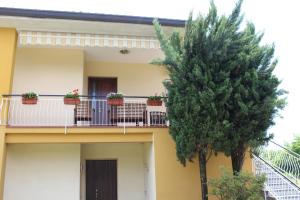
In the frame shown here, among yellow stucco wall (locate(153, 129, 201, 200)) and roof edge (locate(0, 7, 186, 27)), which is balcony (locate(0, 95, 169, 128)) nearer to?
yellow stucco wall (locate(153, 129, 201, 200))

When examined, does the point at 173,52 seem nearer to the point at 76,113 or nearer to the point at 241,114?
the point at 241,114

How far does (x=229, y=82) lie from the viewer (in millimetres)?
10547

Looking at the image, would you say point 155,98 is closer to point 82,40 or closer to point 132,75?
point 82,40

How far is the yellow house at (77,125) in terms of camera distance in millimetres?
11734

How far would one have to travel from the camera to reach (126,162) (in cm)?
1459

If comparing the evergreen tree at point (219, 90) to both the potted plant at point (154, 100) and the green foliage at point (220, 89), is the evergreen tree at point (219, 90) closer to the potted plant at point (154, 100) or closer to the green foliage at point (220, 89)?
the green foliage at point (220, 89)

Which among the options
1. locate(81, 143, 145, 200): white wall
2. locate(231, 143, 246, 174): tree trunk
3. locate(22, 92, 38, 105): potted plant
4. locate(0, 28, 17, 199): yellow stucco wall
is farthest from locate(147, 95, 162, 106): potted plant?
locate(0, 28, 17, 199): yellow stucco wall

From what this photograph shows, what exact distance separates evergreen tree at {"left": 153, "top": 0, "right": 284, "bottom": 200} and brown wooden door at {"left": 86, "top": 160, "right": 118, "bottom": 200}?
182 inches

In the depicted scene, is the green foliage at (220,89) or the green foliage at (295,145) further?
the green foliage at (295,145)

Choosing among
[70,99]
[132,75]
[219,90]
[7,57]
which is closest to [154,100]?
[219,90]

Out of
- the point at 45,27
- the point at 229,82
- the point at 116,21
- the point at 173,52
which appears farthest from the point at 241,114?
the point at 45,27

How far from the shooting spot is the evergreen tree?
10.4 metres

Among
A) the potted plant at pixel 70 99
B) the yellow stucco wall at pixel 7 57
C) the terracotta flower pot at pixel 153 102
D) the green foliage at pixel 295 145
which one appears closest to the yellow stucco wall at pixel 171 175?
the terracotta flower pot at pixel 153 102

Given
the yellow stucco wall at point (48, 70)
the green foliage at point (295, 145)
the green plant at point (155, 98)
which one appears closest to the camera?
the green plant at point (155, 98)
